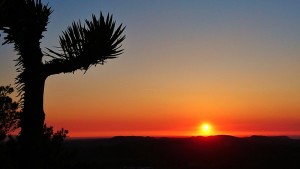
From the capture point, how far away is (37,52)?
620 centimetres

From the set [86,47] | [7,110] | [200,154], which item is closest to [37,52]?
[86,47]

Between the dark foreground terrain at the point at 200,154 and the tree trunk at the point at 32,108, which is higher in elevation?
the dark foreground terrain at the point at 200,154

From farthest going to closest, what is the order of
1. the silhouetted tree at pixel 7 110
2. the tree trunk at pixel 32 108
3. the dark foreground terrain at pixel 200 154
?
the dark foreground terrain at pixel 200 154 → the silhouetted tree at pixel 7 110 → the tree trunk at pixel 32 108

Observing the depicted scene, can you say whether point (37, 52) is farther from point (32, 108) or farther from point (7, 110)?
point (7, 110)

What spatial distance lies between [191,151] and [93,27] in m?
123

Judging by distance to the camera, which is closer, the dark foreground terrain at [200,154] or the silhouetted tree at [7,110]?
the silhouetted tree at [7,110]

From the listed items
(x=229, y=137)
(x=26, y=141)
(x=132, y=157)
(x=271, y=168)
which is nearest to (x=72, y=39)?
(x=26, y=141)

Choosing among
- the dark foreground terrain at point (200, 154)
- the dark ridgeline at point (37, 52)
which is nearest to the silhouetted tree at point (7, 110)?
the dark ridgeline at point (37, 52)

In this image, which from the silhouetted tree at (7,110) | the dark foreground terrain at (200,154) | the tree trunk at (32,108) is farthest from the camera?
the dark foreground terrain at (200,154)

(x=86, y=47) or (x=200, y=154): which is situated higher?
(x=200, y=154)

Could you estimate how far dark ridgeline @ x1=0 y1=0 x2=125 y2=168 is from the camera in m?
5.65

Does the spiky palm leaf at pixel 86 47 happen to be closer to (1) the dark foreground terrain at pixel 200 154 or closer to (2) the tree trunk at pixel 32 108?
(2) the tree trunk at pixel 32 108

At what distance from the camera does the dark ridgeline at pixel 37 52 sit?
5.65 m

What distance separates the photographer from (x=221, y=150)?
121 metres
